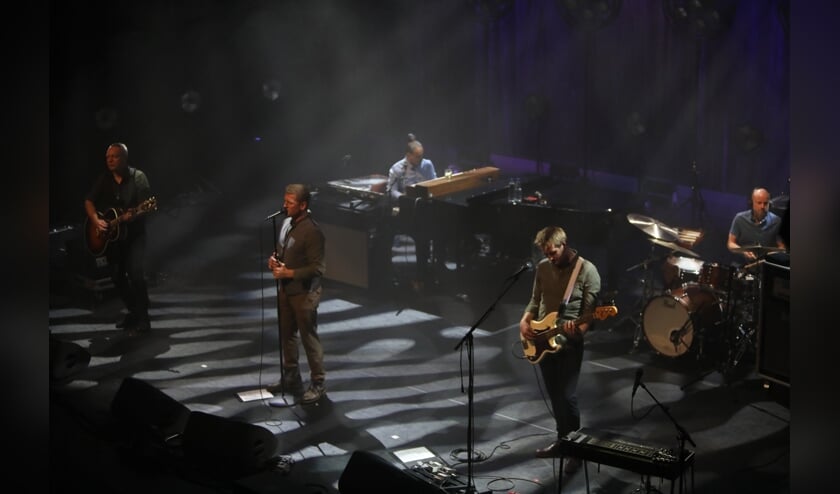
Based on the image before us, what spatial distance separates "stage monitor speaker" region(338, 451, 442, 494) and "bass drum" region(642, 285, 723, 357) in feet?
11.5

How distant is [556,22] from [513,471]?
808 centimetres

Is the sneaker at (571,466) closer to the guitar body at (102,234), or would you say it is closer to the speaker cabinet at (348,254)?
the speaker cabinet at (348,254)

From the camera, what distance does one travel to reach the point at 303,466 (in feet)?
23.0

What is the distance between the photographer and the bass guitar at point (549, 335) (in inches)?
263

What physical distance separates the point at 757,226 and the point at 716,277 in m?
0.79

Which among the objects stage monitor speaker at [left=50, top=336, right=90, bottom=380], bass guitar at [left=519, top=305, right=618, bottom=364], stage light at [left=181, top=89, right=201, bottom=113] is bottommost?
stage monitor speaker at [left=50, top=336, right=90, bottom=380]

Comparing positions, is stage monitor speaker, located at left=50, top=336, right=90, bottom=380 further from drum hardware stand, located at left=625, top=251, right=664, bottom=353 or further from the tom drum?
the tom drum

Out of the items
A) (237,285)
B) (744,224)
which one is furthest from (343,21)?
(744,224)

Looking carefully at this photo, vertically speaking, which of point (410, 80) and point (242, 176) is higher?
point (410, 80)

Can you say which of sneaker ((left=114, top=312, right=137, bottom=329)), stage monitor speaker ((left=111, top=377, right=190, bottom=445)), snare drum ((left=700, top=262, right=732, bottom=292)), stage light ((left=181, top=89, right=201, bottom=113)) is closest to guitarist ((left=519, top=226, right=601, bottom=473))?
snare drum ((left=700, top=262, right=732, bottom=292))

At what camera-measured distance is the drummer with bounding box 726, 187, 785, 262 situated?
29.1 ft

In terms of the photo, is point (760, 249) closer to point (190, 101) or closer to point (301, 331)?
point (301, 331)

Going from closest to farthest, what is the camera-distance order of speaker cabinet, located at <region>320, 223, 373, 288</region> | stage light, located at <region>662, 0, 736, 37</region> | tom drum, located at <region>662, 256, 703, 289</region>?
tom drum, located at <region>662, 256, 703, 289</region> < speaker cabinet, located at <region>320, 223, 373, 288</region> < stage light, located at <region>662, 0, 736, 37</region>

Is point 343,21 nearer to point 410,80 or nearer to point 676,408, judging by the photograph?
point 410,80
